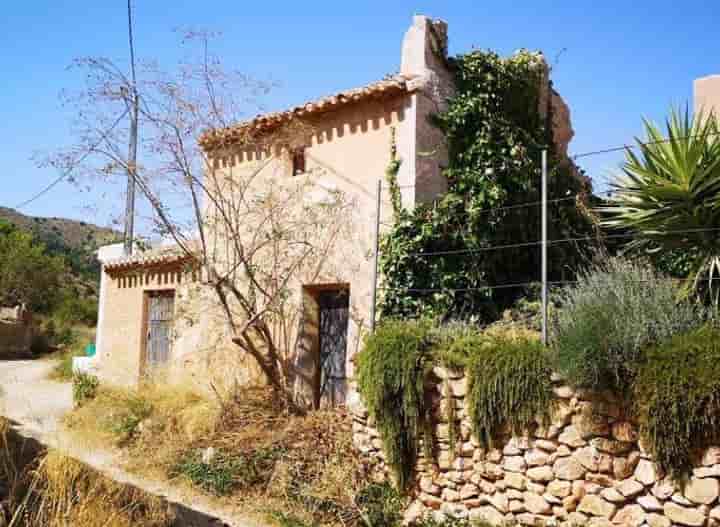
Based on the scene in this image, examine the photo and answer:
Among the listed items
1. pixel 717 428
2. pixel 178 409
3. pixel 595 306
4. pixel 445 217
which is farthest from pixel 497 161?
pixel 178 409

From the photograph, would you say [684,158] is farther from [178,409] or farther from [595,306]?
[178,409]

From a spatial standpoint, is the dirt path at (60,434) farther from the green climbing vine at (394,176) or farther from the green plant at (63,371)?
the green climbing vine at (394,176)

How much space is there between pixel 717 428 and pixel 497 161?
5.04 meters

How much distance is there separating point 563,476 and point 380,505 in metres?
2.12

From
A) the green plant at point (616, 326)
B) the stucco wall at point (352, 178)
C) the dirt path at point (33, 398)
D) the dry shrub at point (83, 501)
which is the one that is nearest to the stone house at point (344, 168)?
the stucco wall at point (352, 178)

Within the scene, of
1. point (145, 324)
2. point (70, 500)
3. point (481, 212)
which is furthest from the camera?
point (145, 324)

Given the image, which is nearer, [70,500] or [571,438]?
[70,500]

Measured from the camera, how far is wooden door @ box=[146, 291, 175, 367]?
12295 millimetres

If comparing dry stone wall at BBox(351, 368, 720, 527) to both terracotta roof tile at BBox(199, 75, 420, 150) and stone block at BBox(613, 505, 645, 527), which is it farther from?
terracotta roof tile at BBox(199, 75, 420, 150)

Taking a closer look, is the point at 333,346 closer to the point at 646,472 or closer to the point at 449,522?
the point at 449,522

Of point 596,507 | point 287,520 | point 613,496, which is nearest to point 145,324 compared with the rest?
point 287,520

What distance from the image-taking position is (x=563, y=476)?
5.64 m

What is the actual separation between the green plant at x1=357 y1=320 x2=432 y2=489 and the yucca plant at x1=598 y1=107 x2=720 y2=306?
2.58 meters

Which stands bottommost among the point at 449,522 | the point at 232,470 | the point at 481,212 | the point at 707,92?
the point at 449,522
